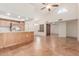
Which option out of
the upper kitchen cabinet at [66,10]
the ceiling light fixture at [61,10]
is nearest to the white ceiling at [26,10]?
the upper kitchen cabinet at [66,10]

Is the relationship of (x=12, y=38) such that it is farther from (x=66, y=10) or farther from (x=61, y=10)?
(x=66, y=10)

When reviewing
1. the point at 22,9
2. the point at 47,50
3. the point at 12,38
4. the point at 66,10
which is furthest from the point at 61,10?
the point at 12,38

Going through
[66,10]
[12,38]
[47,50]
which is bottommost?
[47,50]

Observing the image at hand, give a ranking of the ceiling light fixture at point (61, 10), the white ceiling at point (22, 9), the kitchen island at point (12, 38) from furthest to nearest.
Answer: the kitchen island at point (12, 38), the ceiling light fixture at point (61, 10), the white ceiling at point (22, 9)

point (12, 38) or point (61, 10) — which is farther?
point (12, 38)

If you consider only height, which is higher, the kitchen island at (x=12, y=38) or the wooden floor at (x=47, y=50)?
the kitchen island at (x=12, y=38)

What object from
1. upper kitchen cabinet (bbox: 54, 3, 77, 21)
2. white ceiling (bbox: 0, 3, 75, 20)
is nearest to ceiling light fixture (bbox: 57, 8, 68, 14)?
upper kitchen cabinet (bbox: 54, 3, 77, 21)

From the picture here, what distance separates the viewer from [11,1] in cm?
329

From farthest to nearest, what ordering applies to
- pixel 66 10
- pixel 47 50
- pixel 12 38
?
1. pixel 12 38
2. pixel 47 50
3. pixel 66 10

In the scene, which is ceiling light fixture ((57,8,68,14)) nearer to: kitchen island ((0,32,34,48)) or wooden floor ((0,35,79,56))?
wooden floor ((0,35,79,56))

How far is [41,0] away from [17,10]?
30.8 inches

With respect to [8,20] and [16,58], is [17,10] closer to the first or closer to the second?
[8,20]

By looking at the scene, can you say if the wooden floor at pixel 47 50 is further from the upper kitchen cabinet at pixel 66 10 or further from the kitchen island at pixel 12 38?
the upper kitchen cabinet at pixel 66 10

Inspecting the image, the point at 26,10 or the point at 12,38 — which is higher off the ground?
the point at 26,10
